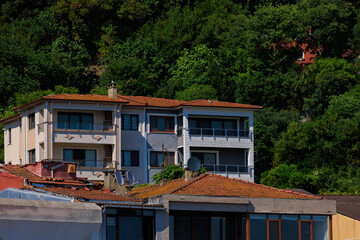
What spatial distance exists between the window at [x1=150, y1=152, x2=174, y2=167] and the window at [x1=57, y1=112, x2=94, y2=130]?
17.0 feet

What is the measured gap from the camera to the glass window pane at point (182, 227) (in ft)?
107

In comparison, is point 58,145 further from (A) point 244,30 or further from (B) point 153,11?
(B) point 153,11

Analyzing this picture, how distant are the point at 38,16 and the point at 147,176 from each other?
3992 centimetres

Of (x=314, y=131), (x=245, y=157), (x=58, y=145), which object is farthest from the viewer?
(x=314, y=131)

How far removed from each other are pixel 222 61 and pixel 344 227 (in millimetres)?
49737

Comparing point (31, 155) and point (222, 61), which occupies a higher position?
point (222, 61)

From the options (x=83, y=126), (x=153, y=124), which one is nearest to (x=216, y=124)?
(x=153, y=124)

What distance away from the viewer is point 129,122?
6253 cm

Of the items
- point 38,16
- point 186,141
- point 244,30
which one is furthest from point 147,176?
point 38,16

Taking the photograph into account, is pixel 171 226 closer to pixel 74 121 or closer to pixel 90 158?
pixel 90 158

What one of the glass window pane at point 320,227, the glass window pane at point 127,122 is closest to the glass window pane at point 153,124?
the glass window pane at point 127,122

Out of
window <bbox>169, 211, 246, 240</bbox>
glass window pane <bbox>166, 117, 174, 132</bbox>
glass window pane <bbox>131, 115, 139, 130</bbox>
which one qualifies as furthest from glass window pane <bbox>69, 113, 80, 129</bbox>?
window <bbox>169, 211, 246, 240</bbox>

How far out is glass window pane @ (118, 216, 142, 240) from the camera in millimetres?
31109

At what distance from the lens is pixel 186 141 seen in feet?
205
